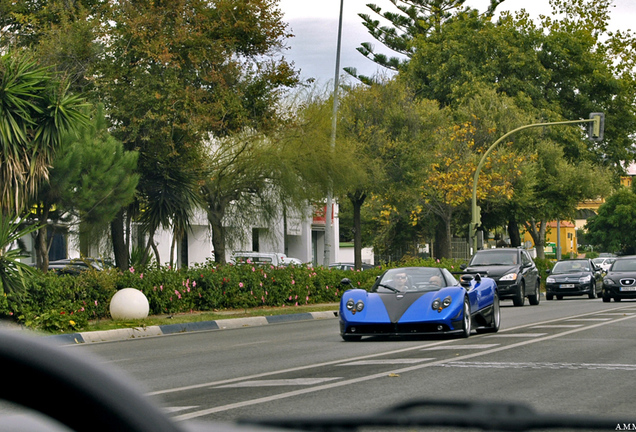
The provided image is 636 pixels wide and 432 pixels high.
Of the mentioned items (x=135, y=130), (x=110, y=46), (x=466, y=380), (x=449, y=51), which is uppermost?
(x=449, y=51)

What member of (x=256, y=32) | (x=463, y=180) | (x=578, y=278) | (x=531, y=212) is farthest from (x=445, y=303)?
(x=531, y=212)

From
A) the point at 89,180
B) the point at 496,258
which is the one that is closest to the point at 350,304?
the point at 89,180

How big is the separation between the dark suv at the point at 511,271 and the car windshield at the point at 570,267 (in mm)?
5509

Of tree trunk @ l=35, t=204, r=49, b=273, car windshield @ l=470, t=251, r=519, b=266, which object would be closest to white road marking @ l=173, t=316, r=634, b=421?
tree trunk @ l=35, t=204, r=49, b=273

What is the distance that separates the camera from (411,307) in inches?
550

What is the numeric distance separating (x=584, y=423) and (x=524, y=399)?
668 centimetres

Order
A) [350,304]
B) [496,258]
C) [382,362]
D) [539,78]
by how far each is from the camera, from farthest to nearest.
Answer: [539,78]
[496,258]
[350,304]
[382,362]

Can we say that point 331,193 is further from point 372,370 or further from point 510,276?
point 372,370

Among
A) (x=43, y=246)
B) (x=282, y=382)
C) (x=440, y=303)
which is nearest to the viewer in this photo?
(x=282, y=382)

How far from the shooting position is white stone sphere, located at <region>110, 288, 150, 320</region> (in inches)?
745

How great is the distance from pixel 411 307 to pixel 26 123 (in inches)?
370

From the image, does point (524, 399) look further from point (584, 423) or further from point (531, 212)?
point (531, 212)

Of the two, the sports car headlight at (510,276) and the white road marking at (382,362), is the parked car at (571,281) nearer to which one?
the sports car headlight at (510,276)

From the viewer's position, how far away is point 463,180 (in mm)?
43406
